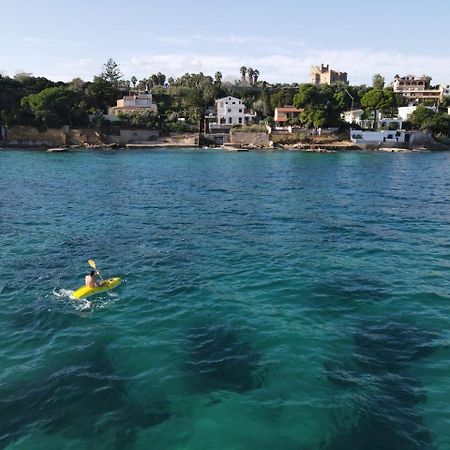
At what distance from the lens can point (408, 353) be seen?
57.7 ft

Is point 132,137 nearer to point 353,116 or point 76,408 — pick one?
point 353,116

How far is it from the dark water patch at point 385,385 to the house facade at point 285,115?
11750 centimetres

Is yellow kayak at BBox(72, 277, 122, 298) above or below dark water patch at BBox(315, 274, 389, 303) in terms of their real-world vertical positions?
above

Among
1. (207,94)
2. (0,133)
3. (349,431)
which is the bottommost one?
(349,431)

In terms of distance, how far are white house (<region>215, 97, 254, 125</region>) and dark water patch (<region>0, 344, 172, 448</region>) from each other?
126m

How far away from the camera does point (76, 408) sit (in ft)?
47.2

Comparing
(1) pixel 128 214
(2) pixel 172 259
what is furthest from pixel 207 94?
(2) pixel 172 259

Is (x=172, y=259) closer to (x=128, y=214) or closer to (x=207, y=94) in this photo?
(x=128, y=214)

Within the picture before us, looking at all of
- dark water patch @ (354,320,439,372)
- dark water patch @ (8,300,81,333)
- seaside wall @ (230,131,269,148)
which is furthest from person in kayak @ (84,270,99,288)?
seaside wall @ (230,131,269,148)

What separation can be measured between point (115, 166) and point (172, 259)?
5571cm

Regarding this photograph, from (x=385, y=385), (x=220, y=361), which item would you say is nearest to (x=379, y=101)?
(x=385, y=385)

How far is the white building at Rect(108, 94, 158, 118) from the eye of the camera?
131750mm

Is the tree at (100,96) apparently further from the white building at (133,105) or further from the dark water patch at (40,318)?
the dark water patch at (40,318)

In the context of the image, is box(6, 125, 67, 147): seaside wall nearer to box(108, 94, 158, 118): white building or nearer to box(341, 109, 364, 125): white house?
box(108, 94, 158, 118): white building
